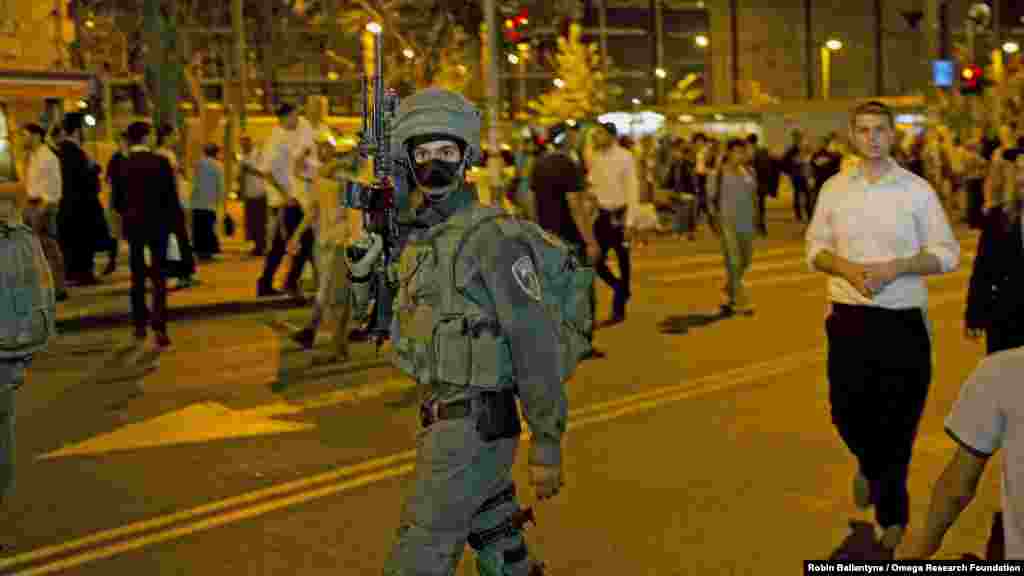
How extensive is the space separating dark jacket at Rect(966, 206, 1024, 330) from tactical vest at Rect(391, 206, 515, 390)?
284 centimetres

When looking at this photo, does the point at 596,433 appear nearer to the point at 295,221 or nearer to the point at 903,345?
the point at 903,345

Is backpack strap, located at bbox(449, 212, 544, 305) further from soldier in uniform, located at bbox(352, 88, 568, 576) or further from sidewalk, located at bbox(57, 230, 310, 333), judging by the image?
sidewalk, located at bbox(57, 230, 310, 333)

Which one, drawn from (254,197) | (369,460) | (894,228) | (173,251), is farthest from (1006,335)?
(254,197)

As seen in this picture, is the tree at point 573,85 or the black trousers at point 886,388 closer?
the black trousers at point 886,388

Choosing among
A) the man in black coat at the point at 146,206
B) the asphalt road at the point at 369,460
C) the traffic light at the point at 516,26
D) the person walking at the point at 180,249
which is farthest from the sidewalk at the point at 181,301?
the traffic light at the point at 516,26

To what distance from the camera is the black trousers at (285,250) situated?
16094 millimetres

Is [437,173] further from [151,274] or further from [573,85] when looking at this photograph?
[573,85]

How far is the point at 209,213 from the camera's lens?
2091cm

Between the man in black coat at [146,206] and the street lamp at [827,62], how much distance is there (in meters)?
52.6

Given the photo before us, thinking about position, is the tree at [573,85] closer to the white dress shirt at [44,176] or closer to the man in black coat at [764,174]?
the man in black coat at [764,174]

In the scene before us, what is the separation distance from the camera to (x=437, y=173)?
4.56 meters

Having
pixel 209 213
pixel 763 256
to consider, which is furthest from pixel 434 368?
pixel 763 256

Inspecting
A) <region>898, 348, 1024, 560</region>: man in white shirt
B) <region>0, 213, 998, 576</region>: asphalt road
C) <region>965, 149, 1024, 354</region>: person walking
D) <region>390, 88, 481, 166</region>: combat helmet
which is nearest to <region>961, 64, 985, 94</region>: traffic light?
<region>0, 213, 998, 576</region>: asphalt road

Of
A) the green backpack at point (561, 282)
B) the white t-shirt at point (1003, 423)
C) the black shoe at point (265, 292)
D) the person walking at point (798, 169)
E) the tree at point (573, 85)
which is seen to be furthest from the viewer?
the tree at point (573, 85)
